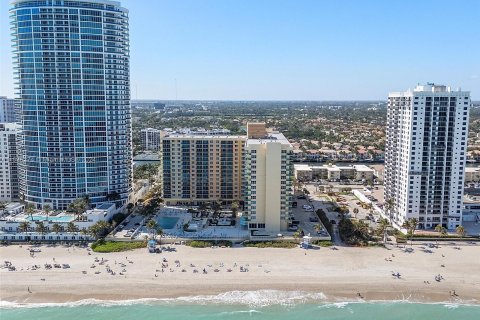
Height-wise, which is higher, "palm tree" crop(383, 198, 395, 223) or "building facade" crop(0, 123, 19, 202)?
"building facade" crop(0, 123, 19, 202)

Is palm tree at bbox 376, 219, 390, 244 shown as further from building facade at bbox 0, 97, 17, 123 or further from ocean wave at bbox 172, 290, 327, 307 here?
building facade at bbox 0, 97, 17, 123

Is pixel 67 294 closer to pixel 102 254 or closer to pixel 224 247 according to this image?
pixel 102 254

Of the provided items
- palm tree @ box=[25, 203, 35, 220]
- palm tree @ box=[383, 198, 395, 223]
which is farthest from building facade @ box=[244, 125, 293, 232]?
palm tree @ box=[25, 203, 35, 220]

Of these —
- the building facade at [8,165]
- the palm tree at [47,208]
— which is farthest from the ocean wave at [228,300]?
the building facade at [8,165]

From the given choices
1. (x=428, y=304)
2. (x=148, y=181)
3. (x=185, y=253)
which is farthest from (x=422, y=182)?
(x=148, y=181)

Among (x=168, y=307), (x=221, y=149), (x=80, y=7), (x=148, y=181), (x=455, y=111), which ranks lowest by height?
(x=168, y=307)

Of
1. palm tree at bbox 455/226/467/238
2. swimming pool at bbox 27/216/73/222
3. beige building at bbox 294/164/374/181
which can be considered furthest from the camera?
beige building at bbox 294/164/374/181
